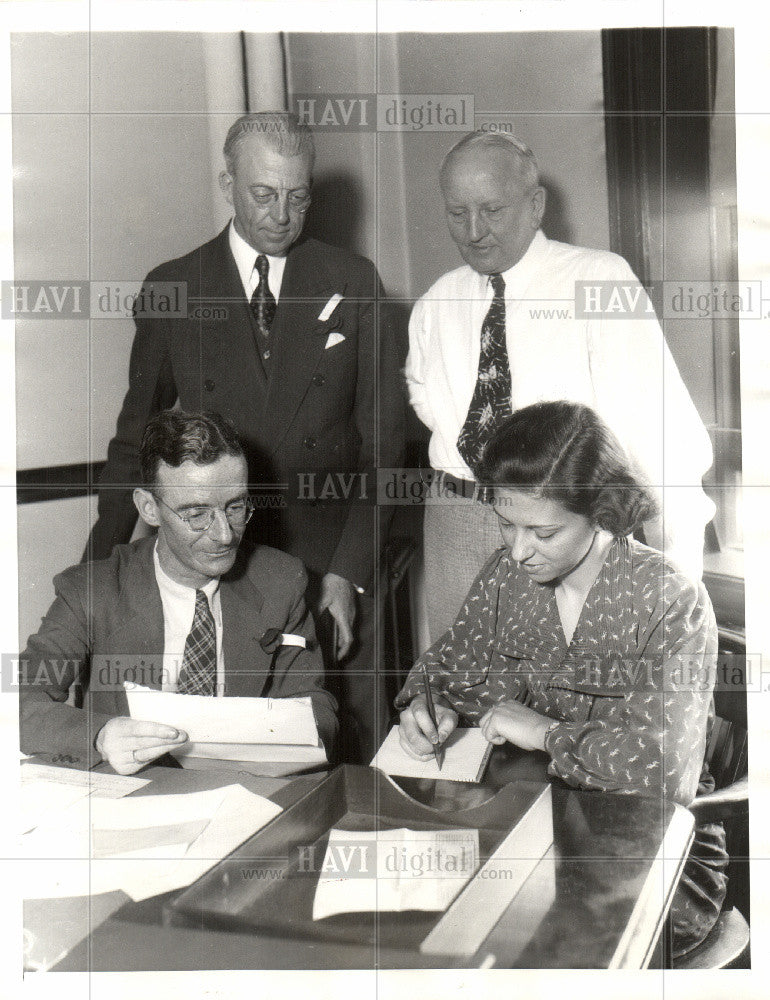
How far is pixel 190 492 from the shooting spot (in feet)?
4.81

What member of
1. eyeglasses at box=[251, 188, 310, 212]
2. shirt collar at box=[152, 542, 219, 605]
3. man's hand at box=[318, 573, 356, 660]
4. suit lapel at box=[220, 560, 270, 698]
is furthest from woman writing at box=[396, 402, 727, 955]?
eyeglasses at box=[251, 188, 310, 212]

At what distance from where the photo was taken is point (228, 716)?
1.44 m

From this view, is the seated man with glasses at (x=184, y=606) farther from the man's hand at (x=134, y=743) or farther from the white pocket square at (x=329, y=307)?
the white pocket square at (x=329, y=307)

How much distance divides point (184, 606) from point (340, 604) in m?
0.27

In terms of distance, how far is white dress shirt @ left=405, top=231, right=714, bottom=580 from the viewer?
58.3 inches

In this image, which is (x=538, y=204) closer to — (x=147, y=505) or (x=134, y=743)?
(x=147, y=505)

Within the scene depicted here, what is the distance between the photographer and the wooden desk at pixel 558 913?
113 cm

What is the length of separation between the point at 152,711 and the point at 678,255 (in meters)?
1.20

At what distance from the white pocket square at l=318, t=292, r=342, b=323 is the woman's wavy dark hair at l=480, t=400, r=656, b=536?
1.17 ft

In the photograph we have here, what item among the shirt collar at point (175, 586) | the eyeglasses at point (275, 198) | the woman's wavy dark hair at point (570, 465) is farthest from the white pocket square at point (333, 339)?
the shirt collar at point (175, 586)

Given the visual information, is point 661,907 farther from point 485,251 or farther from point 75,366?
point 75,366

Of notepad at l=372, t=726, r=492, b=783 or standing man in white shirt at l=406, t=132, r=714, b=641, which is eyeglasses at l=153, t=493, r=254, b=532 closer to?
standing man in white shirt at l=406, t=132, r=714, b=641

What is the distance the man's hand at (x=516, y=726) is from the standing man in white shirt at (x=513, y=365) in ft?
0.56

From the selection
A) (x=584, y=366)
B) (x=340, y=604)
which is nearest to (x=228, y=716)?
(x=340, y=604)
